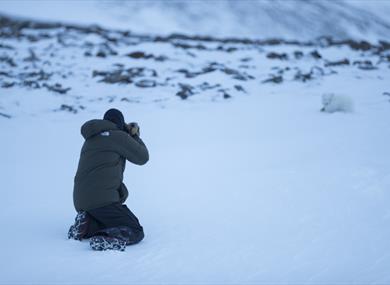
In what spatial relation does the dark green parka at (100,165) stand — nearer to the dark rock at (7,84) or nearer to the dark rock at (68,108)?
the dark rock at (68,108)

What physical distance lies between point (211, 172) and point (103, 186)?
284 cm

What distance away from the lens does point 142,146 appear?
3980 mm

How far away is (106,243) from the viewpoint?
3645 millimetres

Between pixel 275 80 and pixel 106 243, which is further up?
pixel 275 80

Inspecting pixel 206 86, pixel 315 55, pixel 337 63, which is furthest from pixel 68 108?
pixel 315 55

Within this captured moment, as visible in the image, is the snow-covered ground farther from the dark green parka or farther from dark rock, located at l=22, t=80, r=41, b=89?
the dark green parka

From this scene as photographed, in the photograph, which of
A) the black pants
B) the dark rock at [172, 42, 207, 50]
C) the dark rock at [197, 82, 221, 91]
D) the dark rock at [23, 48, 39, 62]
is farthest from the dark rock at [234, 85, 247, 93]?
the black pants

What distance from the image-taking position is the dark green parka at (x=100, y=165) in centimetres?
377

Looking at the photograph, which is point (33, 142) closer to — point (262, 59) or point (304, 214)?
point (304, 214)

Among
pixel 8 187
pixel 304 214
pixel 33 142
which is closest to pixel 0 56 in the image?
pixel 33 142

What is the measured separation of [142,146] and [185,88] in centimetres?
840

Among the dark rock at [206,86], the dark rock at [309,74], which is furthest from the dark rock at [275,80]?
the dark rock at [206,86]

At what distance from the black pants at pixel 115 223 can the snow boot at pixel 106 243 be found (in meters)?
0.06

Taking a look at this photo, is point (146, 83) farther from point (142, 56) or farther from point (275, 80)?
point (142, 56)
